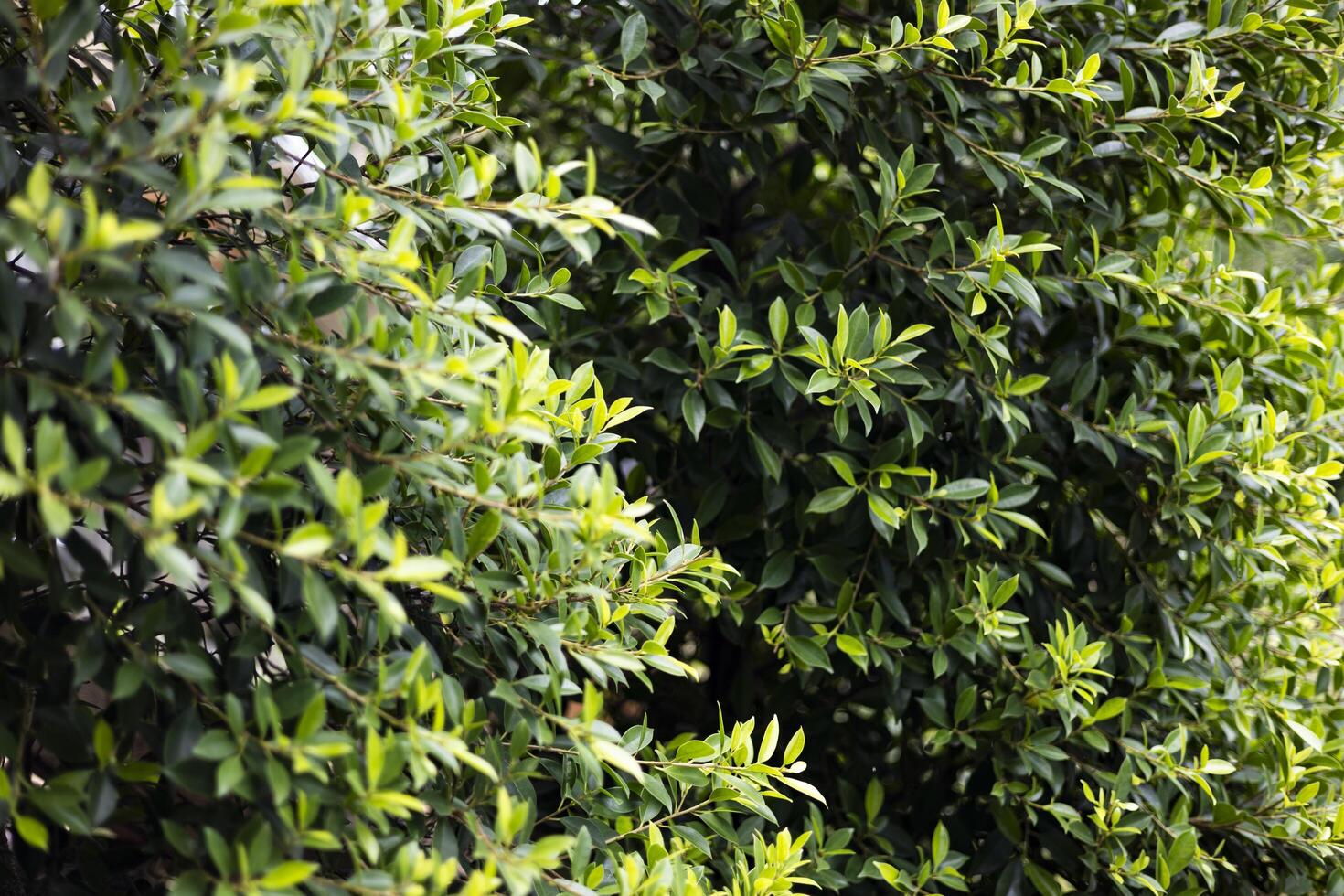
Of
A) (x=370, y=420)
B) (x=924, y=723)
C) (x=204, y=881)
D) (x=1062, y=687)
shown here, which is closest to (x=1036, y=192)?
(x=1062, y=687)

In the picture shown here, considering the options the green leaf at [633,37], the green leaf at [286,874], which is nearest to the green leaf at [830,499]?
the green leaf at [633,37]

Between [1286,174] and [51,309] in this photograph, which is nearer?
[51,309]

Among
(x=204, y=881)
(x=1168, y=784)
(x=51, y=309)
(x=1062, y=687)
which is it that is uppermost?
(x=51, y=309)

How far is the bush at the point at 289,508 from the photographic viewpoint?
943mm

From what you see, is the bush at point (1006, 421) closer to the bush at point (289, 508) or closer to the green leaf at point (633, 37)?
the green leaf at point (633, 37)

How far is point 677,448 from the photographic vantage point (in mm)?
2152

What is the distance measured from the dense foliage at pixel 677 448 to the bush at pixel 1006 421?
0.6 inches

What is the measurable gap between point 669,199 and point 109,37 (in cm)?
111

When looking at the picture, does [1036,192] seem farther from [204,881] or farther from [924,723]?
[204,881]

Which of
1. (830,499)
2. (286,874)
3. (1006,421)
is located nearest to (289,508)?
(286,874)

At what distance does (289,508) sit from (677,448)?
1002mm

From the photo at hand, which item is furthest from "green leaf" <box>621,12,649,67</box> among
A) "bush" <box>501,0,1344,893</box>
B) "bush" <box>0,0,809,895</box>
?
"bush" <box>0,0,809,895</box>

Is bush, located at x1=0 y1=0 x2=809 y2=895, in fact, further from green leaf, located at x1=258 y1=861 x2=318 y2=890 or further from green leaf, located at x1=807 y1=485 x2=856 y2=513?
green leaf, located at x1=807 y1=485 x2=856 y2=513

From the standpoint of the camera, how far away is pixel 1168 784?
2055 millimetres
